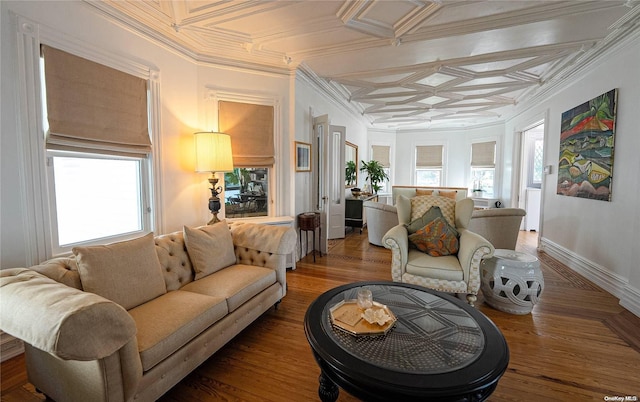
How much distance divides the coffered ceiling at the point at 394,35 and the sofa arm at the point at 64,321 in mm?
2328

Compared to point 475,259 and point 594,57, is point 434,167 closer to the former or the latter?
point 594,57

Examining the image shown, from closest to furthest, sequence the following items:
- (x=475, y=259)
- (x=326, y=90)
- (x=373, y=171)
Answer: (x=475, y=259) → (x=326, y=90) → (x=373, y=171)

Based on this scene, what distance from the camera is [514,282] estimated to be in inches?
101

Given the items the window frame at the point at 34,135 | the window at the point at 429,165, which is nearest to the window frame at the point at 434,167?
the window at the point at 429,165

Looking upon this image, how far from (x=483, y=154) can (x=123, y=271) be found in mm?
8418

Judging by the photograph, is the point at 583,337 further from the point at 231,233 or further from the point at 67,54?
the point at 67,54

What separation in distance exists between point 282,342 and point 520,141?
6.60 meters

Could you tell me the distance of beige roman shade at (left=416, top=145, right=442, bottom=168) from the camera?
8375mm

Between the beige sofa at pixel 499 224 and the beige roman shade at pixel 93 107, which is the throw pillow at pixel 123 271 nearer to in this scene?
the beige roman shade at pixel 93 107

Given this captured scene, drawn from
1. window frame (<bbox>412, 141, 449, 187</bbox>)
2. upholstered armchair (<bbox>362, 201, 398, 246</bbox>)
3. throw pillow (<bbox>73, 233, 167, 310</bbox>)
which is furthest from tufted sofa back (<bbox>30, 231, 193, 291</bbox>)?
window frame (<bbox>412, 141, 449, 187</bbox>)

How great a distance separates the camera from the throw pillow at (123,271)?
1649 mm

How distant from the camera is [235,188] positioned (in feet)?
12.3

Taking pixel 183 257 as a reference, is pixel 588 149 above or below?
above

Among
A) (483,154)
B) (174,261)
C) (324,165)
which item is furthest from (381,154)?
(174,261)
